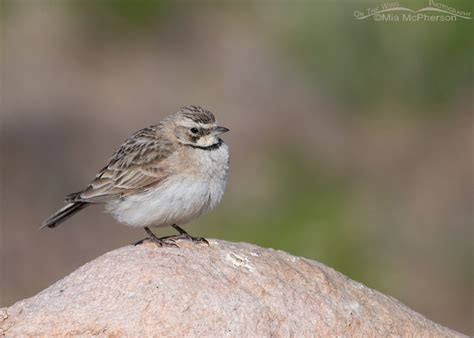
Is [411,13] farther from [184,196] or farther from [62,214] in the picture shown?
[184,196]

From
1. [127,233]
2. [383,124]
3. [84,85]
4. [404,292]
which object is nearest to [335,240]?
[404,292]

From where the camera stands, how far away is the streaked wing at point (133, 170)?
10.5m

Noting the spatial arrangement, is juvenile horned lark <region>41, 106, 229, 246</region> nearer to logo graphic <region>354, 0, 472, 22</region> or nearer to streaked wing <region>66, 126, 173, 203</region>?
streaked wing <region>66, 126, 173, 203</region>

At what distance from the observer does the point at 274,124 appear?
882 inches

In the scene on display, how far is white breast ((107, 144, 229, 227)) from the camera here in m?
10.0

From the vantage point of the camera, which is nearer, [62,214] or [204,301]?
[204,301]

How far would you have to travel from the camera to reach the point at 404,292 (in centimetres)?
1752

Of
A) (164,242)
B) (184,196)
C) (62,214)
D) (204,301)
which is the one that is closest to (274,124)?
(62,214)

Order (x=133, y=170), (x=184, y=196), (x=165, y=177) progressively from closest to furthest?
(x=184, y=196) → (x=165, y=177) → (x=133, y=170)

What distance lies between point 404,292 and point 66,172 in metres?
6.85

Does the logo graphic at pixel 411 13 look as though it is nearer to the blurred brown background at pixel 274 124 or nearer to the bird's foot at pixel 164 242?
the blurred brown background at pixel 274 124

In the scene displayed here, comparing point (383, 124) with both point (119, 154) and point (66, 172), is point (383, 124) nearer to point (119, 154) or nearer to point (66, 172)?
point (66, 172)

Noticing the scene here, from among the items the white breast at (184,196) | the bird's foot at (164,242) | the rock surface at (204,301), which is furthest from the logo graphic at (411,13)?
the rock surface at (204,301)

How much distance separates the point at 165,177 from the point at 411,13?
12.1m
